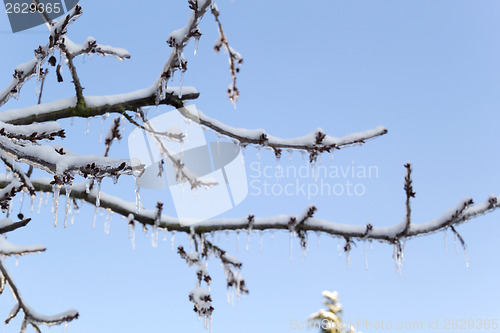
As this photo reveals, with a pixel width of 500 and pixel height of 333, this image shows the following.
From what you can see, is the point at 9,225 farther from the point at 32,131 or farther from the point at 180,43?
the point at 180,43

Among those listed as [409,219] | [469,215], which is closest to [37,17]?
[409,219]

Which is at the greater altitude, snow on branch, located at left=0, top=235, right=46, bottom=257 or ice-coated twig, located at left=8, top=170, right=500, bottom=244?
ice-coated twig, located at left=8, top=170, right=500, bottom=244

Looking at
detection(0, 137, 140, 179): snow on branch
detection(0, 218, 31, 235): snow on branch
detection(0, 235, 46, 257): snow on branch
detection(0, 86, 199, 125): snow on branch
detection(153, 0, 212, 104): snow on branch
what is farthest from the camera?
detection(0, 235, 46, 257): snow on branch

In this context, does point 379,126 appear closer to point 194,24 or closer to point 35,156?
point 194,24

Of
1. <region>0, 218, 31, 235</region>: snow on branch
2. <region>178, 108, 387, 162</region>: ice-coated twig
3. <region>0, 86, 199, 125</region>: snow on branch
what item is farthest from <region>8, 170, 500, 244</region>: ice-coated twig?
<region>0, 218, 31, 235</region>: snow on branch

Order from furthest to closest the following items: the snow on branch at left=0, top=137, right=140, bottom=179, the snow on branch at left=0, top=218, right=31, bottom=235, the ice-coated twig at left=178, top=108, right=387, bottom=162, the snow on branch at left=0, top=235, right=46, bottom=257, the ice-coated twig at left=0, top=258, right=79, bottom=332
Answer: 1. the ice-coated twig at left=0, top=258, right=79, bottom=332
2. the snow on branch at left=0, top=235, right=46, bottom=257
3. the ice-coated twig at left=178, top=108, right=387, bottom=162
4. the snow on branch at left=0, top=137, right=140, bottom=179
5. the snow on branch at left=0, top=218, right=31, bottom=235

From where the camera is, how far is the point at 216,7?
269cm

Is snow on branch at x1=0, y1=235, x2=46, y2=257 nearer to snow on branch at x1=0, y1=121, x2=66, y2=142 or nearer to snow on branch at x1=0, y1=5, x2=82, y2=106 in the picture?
snow on branch at x1=0, y1=5, x2=82, y2=106

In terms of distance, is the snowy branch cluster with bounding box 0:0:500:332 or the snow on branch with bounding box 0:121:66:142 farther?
the snowy branch cluster with bounding box 0:0:500:332

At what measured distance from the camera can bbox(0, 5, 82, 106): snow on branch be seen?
262cm

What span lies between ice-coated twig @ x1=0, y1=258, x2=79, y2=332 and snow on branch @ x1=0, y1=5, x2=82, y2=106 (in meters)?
1.78

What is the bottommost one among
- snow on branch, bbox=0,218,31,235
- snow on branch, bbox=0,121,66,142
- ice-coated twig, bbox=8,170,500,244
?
snow on branch, bbox=0,218,31,235

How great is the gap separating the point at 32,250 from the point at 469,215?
368cm

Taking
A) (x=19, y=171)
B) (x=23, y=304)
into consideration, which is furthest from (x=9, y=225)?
(x=23, y=304)
